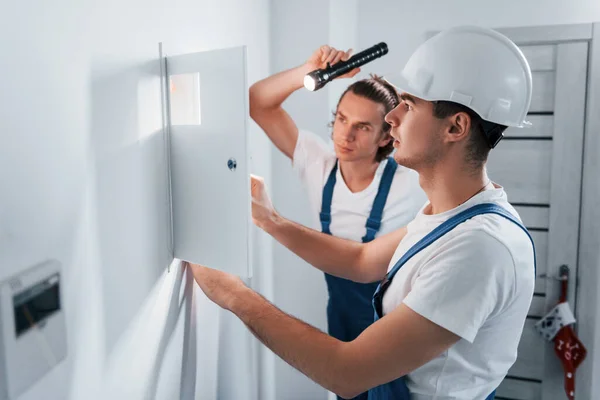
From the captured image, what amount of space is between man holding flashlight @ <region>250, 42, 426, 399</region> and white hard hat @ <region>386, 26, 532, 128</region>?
0.53 meters

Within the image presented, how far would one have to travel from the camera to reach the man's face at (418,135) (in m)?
0.95

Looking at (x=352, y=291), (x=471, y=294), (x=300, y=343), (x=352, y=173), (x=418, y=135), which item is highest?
(x=418, y=135)

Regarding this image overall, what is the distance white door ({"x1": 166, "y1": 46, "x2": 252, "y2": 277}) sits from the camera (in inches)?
34.0

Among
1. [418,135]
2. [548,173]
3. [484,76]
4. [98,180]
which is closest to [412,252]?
[418,135]

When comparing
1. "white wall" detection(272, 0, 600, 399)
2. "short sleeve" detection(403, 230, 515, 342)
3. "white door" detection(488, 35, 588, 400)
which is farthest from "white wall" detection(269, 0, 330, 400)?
"short sleeve" detection(403, 230, 515, 342)

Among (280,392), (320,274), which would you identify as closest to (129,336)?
(320,274)

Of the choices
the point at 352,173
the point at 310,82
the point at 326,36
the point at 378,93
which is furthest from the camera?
the point at 326,36

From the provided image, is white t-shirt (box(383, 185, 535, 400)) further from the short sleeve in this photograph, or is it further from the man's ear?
the man's ear

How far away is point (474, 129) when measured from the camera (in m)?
0.94

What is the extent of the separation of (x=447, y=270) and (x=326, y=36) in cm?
120

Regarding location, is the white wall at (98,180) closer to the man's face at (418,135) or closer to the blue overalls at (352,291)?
the man's face at (418,135)

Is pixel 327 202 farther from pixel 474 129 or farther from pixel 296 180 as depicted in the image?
pixel 474 129

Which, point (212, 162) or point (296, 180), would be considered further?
point (296, 180)

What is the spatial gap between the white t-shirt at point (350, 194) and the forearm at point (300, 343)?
2.14ft
